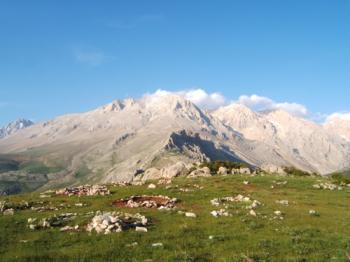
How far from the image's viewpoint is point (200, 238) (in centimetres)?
2831

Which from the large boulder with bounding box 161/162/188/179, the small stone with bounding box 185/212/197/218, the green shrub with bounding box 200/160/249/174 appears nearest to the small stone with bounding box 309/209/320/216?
the small stone with bounding box 185/212/197/218

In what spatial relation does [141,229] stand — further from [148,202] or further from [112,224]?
[148,202]

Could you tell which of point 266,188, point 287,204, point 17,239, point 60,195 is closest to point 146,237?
point 17,239

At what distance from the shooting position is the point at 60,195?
53500mm

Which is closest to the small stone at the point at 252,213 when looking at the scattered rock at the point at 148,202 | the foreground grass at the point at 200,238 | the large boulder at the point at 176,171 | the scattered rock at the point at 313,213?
the foreground grass at the point at 200,238

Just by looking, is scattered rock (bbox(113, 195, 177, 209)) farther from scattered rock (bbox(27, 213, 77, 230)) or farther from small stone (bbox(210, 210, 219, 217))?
scattered rock (bbox(27, 213, 77, 230))

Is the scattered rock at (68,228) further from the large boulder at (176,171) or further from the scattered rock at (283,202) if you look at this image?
the large boulder at (176,171)

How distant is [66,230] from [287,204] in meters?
24.8

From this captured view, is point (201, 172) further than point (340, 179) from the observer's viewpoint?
Yes

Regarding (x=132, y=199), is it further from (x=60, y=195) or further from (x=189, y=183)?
(x=189, y=183)

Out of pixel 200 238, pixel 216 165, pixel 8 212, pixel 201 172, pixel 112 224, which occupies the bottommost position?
pixel 200 238

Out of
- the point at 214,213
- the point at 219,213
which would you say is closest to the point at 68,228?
the point at 214,213

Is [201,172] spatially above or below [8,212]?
above

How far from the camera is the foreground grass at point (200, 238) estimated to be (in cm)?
2386
